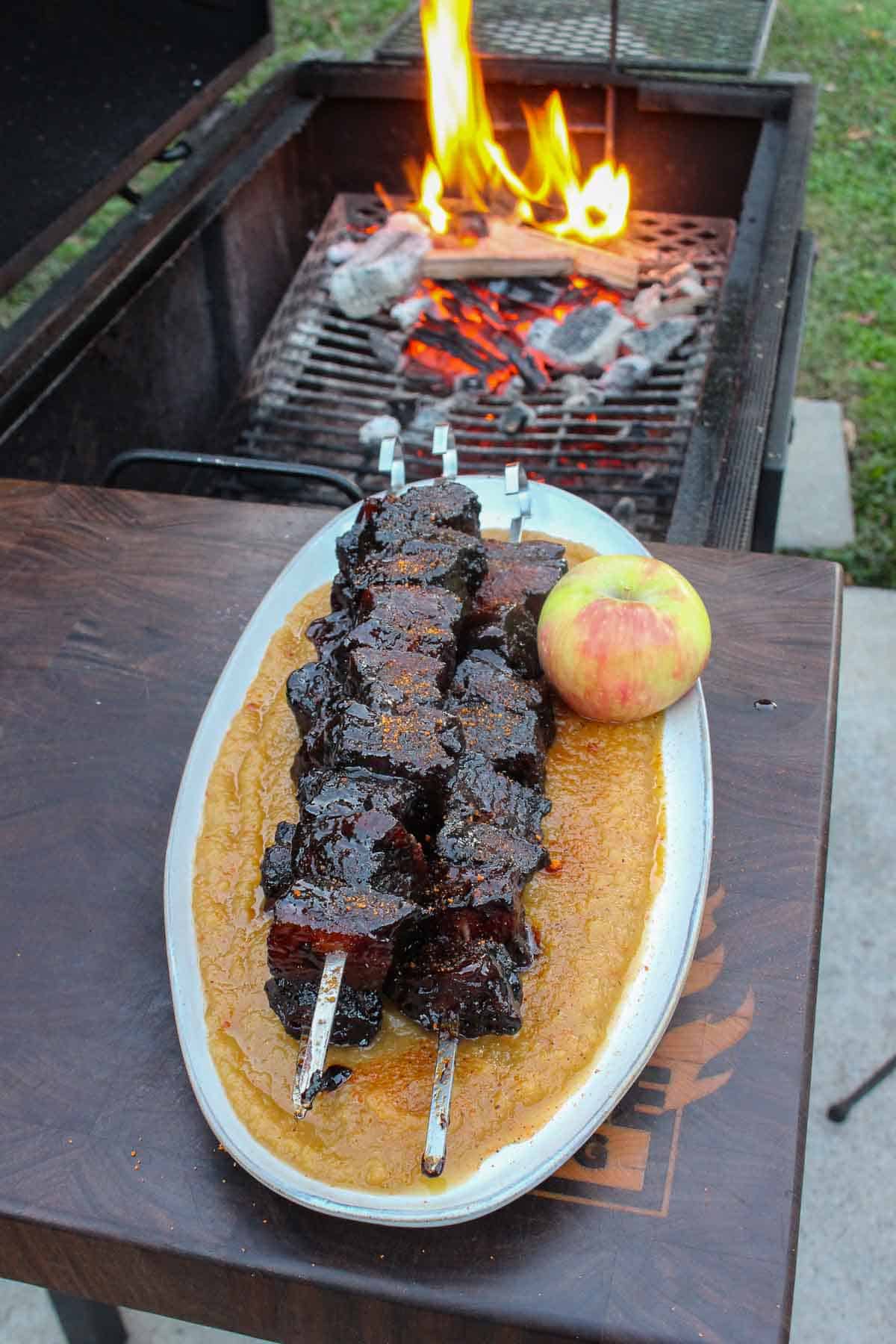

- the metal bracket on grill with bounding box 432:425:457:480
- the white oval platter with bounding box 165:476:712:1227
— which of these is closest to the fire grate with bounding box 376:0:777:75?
the metal bracket on grill with bounding box 432:425:457:480

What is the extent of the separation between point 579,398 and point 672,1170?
11.0ft

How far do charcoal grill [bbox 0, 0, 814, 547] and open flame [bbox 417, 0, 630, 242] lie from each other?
128 mm

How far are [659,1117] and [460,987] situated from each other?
0.43 metres

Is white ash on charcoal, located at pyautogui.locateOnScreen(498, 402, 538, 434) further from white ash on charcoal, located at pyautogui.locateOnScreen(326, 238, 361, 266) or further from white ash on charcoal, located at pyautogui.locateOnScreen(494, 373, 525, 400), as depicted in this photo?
white ash on charcoal, located at pyautogui.locateOnScreen(326, 238, 361, 266)

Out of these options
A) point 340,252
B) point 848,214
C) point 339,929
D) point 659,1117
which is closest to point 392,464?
point 339,929

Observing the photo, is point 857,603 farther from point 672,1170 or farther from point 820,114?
point 820,114

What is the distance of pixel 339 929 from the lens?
1804 millimetres

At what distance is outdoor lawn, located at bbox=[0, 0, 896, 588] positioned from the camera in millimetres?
5918

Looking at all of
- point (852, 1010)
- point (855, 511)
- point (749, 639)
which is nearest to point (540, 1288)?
point (749, 639)

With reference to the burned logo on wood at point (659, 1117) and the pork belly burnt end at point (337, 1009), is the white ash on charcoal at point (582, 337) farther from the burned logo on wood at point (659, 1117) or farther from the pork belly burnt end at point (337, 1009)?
the pork belly burnt end at point (337, 1009)

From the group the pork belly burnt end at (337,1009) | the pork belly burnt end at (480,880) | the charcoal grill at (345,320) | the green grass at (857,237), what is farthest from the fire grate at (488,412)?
the pork belly burnt end at (337,1009)

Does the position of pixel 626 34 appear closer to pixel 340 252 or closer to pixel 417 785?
pixel 340 252

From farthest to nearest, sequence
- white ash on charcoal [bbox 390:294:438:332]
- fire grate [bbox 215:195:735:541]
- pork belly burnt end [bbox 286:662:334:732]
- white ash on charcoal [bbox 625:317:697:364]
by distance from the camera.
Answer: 1. white ash on charcoal [bbox 390:294:438:332]
2. white ash on charcoal [bbox 625:317:697:364]
3. fire grate [bbox 215:195:735:541]
4. pork belly burnt end [bbox 286:662:334:732]

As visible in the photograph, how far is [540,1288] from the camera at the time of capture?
69.5 inches
